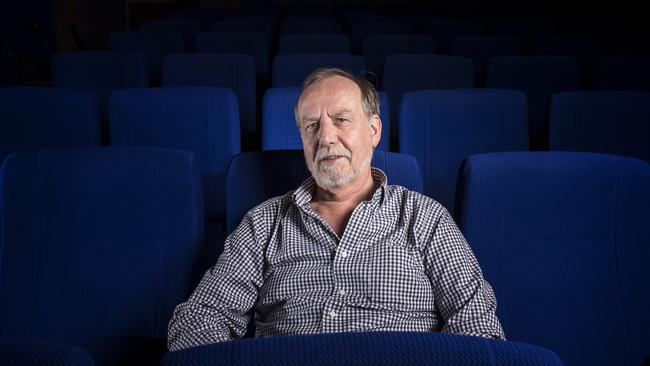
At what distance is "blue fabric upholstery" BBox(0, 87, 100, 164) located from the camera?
2213 mm

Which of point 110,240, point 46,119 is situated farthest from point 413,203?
point 46,119

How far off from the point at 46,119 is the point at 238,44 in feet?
8.19

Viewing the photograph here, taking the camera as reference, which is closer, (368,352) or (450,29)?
(368,352)

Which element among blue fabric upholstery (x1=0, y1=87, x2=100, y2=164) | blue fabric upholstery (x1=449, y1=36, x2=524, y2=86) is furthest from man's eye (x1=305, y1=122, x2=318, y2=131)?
blue fabric upholstery (x1=449, y1=36, x2=524, y2=86)

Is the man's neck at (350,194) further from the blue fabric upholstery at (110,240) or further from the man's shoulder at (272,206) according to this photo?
Answer: the blue fabric upholstery at (110,240)

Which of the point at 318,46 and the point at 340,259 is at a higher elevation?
the point at 318,46

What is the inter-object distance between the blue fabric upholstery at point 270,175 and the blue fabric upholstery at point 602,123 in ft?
3.28

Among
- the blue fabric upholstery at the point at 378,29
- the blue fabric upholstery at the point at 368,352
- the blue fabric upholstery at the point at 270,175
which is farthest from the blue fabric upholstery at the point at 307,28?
the blue fabric upholstery at the point at 368,352

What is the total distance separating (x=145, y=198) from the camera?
4.88 ft

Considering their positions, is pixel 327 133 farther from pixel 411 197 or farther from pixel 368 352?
pixel 368 352

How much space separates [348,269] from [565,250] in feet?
1.67

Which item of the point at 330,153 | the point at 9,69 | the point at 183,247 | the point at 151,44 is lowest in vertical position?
the point at 9,69

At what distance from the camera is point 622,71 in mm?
3701

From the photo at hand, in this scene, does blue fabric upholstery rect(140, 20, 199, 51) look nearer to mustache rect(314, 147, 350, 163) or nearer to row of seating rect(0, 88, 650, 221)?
row of seating rect(0, 88, 650, 221)
